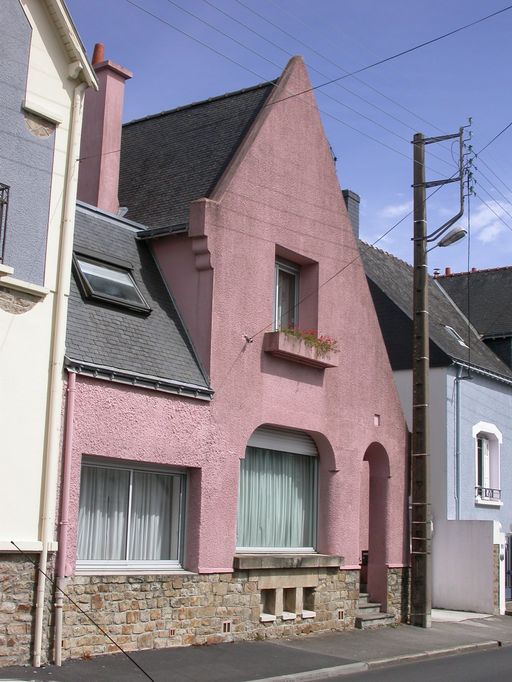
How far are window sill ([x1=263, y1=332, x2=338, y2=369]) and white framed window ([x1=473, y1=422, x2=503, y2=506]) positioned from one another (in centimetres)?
940

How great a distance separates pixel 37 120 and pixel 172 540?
20.8ft

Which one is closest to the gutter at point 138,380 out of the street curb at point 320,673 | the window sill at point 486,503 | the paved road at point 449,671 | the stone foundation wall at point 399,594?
the street curb at point 320,673

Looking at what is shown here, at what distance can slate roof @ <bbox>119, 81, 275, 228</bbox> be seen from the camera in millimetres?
15969

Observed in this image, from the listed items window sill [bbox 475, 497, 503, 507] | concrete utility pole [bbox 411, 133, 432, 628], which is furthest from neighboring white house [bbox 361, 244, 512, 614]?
concrete utility pole [bbox 411, 133, 432, 628]

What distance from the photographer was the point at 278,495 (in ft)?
53.6

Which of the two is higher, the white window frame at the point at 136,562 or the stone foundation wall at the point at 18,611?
the white window frame at the point at 136,562

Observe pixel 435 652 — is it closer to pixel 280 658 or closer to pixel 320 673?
pixel 280 658

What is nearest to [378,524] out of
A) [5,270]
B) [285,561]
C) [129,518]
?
[285,561]

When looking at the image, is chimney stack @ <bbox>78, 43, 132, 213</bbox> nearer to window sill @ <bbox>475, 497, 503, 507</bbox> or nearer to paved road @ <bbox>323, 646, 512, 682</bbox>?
paved road @ <bbox>323, 646, 512, 682</bbox>

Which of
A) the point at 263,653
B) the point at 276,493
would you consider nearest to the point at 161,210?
the point at 276,493

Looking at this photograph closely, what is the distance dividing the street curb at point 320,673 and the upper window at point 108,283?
5.71 metres

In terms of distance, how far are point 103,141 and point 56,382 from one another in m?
6.45

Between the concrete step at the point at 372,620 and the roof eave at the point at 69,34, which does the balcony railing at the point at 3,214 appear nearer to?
the roof eave at the point at 69,34

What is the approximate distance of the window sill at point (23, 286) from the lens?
37.4 feet
